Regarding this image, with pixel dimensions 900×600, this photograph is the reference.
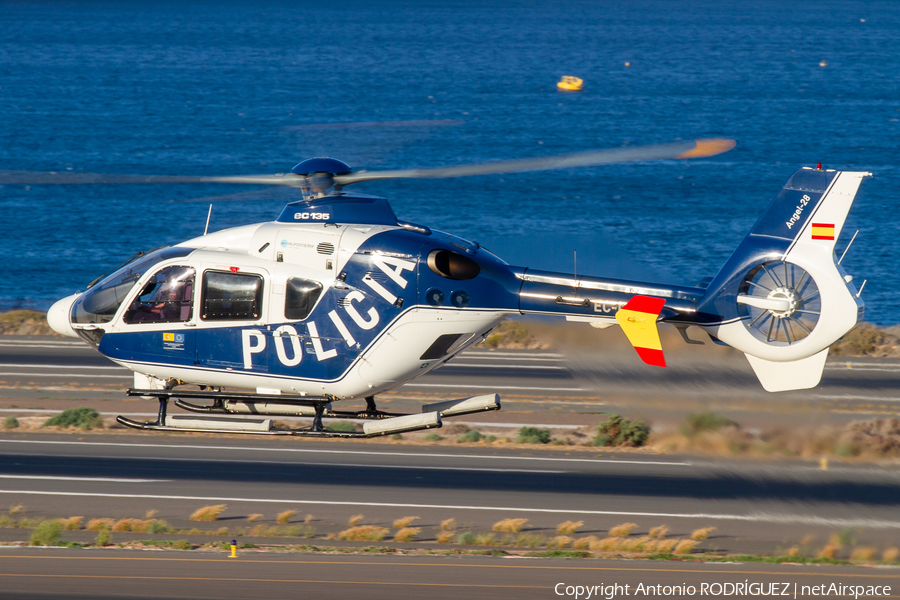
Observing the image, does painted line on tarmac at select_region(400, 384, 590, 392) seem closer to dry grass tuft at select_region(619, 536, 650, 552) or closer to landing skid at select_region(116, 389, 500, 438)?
dry grass tuft at select_region(619, 536, 650, 552)

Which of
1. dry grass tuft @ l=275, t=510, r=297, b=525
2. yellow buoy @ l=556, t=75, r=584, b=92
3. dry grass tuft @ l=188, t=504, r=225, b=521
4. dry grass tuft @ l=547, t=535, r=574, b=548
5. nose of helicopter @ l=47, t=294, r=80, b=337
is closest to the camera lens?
nose of helicopter @ l=47, t=294, r=80, b=337

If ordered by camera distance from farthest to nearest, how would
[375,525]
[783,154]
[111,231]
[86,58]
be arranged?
1. [86,58]
2. [783,154]
3. [111,231]
4. [375,525]

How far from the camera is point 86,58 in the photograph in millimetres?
169000

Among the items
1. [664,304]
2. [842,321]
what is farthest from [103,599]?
[842,321]

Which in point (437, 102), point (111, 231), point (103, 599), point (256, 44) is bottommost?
point (103, 599)

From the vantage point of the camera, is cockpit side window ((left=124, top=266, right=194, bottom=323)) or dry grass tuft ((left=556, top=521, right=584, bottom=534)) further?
dry grass tuft ((left=556, top=521, right=584, bottom=534))

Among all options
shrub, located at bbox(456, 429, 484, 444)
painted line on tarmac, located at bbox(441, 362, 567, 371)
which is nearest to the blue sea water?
painted line on tarmac, located at bbox(441, 362, 567, 371)

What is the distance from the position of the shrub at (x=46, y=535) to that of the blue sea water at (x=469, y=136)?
11.5m

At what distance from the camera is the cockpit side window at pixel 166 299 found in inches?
635

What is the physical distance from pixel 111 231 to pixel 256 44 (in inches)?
5067

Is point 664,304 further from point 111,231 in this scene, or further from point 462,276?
point 111,231

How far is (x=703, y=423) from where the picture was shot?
70.9 ft

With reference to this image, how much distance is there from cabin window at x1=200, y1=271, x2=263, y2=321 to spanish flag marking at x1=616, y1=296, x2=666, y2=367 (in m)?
6.34

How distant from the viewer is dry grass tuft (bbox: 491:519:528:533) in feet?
78.3
